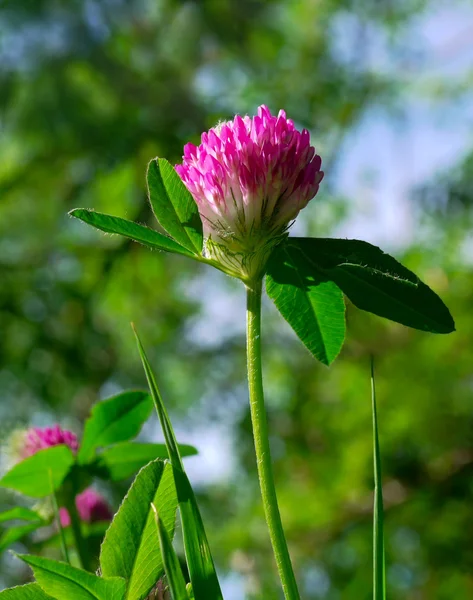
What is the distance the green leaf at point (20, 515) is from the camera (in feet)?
1.22

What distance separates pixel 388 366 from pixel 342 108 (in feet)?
5.37

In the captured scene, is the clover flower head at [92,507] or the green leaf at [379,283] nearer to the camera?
the green leaf at [379,283]

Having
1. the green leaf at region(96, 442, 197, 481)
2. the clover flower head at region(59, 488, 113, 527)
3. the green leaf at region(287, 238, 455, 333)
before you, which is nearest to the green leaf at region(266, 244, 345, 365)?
the green leaf at region(287, 238, 455, 333)

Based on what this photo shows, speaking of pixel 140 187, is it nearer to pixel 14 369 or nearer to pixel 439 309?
pixel 14 369

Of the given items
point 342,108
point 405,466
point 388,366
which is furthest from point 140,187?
point 342,108

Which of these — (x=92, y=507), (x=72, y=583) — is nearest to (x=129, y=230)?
(x=72, y=583)

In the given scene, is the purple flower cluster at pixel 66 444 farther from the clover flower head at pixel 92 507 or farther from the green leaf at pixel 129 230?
the green leaf at pixel 129 230

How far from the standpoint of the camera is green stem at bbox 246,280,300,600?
0.79 ft

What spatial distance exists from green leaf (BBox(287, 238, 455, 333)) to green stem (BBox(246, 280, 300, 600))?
0.04 metres

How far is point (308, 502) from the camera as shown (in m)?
2.23

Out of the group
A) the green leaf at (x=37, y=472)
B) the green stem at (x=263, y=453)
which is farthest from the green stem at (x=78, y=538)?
the green stem at (x=263, y=453)

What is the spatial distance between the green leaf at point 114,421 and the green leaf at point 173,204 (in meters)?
0.11

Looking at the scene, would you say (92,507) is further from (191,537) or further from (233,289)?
(233,289)

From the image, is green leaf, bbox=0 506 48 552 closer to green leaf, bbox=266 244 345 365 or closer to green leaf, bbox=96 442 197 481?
green leaf, bbox=96 442 197 481
